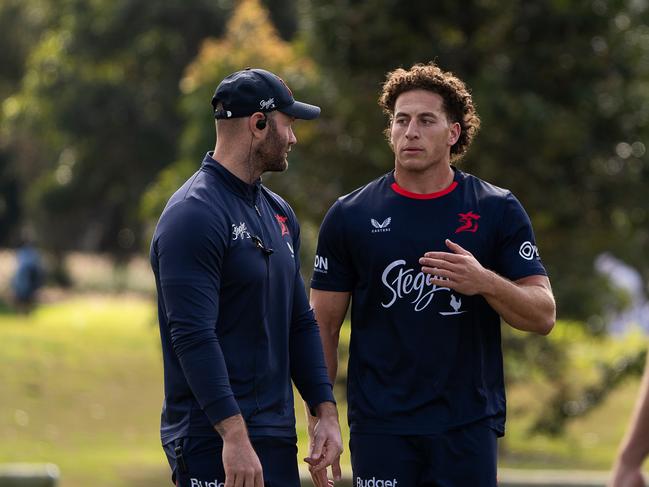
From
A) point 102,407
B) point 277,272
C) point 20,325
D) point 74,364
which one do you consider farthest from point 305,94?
point 20,325

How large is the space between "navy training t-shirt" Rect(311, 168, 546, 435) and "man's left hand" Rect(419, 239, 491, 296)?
0.20 m

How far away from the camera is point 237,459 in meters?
5.04

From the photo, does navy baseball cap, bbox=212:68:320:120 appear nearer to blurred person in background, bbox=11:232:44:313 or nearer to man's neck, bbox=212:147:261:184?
man's neck, bbox=212:147:261:184

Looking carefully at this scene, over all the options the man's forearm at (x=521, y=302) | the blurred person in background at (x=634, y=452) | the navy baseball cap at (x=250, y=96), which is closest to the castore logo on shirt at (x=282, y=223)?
the navy baseball cap at (x=250, y=96)

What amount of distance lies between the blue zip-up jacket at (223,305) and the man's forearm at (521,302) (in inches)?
28.2

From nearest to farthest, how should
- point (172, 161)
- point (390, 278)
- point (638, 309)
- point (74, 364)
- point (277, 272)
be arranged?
point (277, 272) < point (390, 278) < point (638, 309) < point (74, 364) < point (172, 161)

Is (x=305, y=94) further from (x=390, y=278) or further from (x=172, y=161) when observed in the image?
(x=172, y=161)

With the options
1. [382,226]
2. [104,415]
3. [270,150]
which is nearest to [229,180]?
[270,150]

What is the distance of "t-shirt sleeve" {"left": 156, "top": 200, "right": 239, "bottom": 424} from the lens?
5074 millimetres

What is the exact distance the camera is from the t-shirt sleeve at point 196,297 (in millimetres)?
5074

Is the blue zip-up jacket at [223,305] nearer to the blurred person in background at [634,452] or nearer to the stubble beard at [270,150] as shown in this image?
the stubble beard at [270,150]

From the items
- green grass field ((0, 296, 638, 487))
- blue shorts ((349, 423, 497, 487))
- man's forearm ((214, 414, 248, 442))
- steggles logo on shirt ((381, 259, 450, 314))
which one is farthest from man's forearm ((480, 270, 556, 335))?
green grass field ((0, 296, 638, 487))

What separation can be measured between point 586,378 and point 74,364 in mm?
9116

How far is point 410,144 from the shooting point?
6.05 meters
